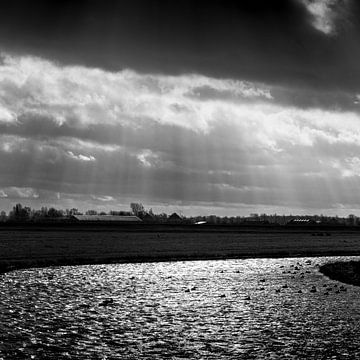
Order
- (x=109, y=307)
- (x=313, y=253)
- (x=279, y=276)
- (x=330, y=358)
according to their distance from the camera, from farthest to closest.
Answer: (x=313, y=253)
(x=279, y=276)
(x=109, y=307)
(x=330, y=358)

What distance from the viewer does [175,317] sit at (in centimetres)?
1995

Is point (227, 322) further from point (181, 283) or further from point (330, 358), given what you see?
point (181, 283)

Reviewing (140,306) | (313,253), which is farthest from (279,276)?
(313,253)

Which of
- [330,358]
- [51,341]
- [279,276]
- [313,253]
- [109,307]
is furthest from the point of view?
[313,253]

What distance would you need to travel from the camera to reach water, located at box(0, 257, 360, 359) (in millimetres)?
15172

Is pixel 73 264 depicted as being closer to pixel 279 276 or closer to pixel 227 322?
pixel 279 276

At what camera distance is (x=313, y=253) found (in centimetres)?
6291

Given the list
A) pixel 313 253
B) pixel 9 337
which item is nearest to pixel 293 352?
pixel 9 337

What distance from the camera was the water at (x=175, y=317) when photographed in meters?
15.2

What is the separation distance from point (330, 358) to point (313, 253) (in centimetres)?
4973

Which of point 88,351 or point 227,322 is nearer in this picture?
point 88,351

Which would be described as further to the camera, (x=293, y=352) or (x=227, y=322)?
(x=227, y=322)

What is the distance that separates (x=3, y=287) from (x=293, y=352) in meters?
17.4

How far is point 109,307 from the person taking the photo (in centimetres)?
2211
